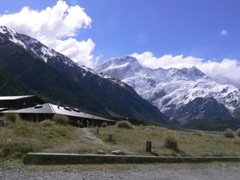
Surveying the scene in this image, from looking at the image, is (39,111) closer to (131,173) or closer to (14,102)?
(14,102)

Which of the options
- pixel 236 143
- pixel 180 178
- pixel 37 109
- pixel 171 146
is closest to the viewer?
pixel 180 178

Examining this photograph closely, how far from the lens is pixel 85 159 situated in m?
24.0

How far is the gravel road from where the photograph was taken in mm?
19000

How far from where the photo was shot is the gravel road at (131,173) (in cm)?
1900

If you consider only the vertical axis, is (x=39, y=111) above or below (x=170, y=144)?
above

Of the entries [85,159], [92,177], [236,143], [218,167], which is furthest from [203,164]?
[236,143]

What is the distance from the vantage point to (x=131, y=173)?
21891 mm

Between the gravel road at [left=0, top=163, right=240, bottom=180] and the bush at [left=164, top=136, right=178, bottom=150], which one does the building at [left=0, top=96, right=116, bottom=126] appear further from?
the gravel road at [left=0, top=163, right=240, bottom=180]

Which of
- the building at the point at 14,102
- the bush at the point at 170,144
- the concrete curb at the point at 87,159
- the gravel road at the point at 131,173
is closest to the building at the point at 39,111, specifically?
the building at the point at 14,102

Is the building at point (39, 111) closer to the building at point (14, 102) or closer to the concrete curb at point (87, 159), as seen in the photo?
the building at point (14, 102)

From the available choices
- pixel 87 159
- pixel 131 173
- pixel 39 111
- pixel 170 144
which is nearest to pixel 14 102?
pixel 39 111

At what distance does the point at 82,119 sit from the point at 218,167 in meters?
63.8

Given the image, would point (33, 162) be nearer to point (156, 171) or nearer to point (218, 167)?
point (156, 171)

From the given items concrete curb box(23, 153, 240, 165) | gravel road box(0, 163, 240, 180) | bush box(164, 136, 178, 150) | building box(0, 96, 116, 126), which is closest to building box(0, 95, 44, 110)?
building box(0, 96, 116, 126)
